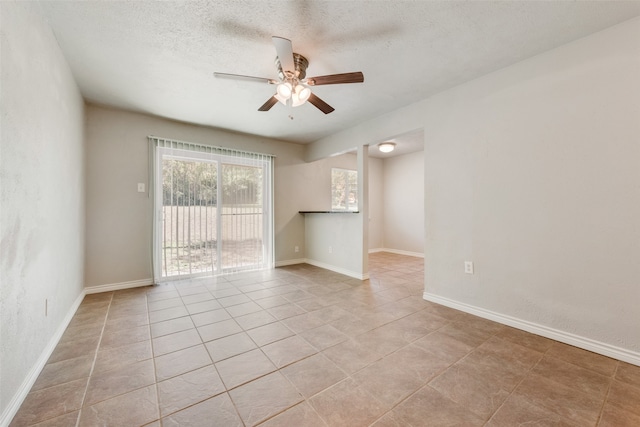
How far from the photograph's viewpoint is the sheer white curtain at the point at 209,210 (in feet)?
12.0

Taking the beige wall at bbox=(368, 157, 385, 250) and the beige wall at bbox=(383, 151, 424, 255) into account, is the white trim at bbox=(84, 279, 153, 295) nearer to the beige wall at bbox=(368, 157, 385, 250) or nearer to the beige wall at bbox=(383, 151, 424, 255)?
the beige wall at bbox=(368, 157, 385, 250)

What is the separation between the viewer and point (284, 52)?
1739 mm

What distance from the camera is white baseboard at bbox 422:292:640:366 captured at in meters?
1.75

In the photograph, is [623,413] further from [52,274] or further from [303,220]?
[303,220]

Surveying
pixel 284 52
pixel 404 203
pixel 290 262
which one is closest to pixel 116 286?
pixel 290 262

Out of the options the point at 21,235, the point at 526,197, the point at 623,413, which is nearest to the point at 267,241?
the point at 21,235

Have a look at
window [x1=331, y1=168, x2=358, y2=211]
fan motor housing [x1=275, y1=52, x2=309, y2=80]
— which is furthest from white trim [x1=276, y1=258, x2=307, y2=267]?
fan motor housing [x1=275, y1=52, x2=309, y2=80]

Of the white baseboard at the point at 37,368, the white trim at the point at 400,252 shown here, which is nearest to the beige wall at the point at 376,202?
the white trim at the point at 400,252

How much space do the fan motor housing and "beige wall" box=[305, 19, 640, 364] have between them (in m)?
1.57

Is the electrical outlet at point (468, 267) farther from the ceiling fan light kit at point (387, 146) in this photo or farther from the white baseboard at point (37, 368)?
the white baseboard at point (37, 368)

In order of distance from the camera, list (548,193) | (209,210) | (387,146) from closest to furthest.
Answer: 1. (548,193)
2. (209,210)
3. (387,146)

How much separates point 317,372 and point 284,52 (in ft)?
7.00

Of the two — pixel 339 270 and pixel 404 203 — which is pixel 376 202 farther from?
pixel 339 270

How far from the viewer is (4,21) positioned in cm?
126
